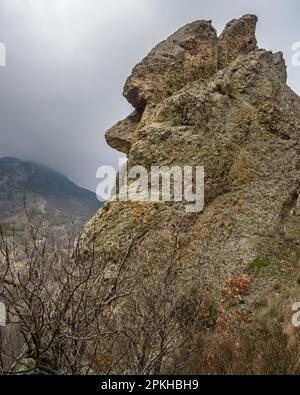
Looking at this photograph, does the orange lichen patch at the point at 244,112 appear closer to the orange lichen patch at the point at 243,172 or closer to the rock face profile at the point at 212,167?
the rock face profile at the point at 212,167

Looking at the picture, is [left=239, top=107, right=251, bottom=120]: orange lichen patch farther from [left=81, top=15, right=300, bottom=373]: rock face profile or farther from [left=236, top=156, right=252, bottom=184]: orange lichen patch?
[left=236, top=156, right=252, bottom=184]: orange lichen patch

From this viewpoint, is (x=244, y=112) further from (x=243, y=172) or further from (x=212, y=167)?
(x=212, y=167)

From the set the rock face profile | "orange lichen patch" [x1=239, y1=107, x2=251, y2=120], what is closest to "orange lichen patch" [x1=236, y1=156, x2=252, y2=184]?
the rock face profile

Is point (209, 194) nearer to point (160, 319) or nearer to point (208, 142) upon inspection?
point (208, 142)

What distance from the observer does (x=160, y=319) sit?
22.6ft

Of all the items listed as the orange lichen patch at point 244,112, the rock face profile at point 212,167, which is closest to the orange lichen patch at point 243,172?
the rock face profile at point 212,167

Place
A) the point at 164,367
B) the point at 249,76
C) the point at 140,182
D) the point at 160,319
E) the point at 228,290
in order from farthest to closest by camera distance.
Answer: the point at 249,76, the point at 140,182, the point at 228,290, the point at 164,367, the point at 160,319

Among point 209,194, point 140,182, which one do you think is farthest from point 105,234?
point 209,194

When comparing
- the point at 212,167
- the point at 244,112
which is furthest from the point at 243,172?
the point at 244,112

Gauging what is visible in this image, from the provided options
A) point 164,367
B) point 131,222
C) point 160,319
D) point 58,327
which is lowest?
point 164,367

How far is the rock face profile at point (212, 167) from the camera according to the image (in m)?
11.0

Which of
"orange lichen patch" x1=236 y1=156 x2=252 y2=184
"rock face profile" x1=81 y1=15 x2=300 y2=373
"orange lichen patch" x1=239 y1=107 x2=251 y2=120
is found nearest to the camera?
"rock face profile" x1=81 y1=15 x2=300 y2=373

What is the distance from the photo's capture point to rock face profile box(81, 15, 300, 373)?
433 inches
